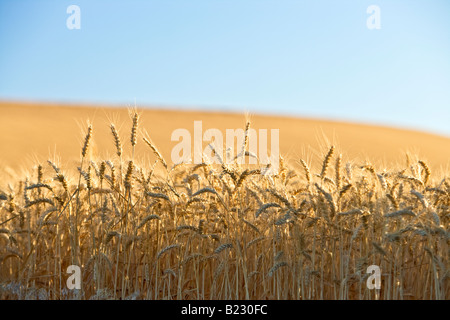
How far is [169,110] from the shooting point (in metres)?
45.5

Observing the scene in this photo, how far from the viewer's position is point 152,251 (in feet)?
11.9

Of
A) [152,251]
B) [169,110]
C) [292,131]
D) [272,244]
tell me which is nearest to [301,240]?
[272,244]

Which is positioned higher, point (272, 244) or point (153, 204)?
point (153, 204)

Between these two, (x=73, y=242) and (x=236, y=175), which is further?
(x=73, y=242)

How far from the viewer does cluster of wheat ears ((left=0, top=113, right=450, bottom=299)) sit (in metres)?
3.16

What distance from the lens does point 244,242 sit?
3350mm

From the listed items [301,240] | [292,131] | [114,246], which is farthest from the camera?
[292,131]

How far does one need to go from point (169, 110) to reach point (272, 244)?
140ft

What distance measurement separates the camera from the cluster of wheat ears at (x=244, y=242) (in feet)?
10.4
